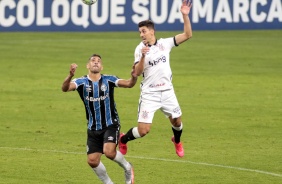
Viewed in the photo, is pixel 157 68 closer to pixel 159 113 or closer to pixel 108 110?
pixel 108 110

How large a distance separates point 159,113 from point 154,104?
8463mm

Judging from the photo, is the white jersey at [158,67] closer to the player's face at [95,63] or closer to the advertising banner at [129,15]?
the player's face at [95,63]

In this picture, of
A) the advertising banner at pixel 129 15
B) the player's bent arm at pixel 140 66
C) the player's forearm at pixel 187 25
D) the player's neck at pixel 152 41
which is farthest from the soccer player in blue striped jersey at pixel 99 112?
the advertising banner at pixel 129 15

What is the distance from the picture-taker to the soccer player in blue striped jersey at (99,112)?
631 inches

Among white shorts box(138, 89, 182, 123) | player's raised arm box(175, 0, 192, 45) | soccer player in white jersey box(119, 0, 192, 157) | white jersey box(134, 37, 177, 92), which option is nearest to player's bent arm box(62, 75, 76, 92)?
soccer player in white jersey box(119, 0, 192, 157)

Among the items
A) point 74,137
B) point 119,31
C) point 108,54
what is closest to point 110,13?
point 119,31

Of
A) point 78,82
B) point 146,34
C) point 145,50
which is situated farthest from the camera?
point 146,34

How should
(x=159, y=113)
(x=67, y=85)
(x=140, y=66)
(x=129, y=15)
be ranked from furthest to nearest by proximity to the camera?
(x=129, y=15), (x=159, y=113), (x=140, y=66), (x=67, y=85)

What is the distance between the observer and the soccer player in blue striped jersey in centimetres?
1602

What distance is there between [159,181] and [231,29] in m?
26.9

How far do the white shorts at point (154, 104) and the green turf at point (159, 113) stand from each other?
1079mm

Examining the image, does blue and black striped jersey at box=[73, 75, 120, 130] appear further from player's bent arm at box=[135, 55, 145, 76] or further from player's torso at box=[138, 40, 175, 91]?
player's torso at box=[138, 40, 175, 91]

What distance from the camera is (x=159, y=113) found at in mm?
26719

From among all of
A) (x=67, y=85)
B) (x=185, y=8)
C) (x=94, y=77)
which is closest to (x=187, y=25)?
(x=185, y=8)
